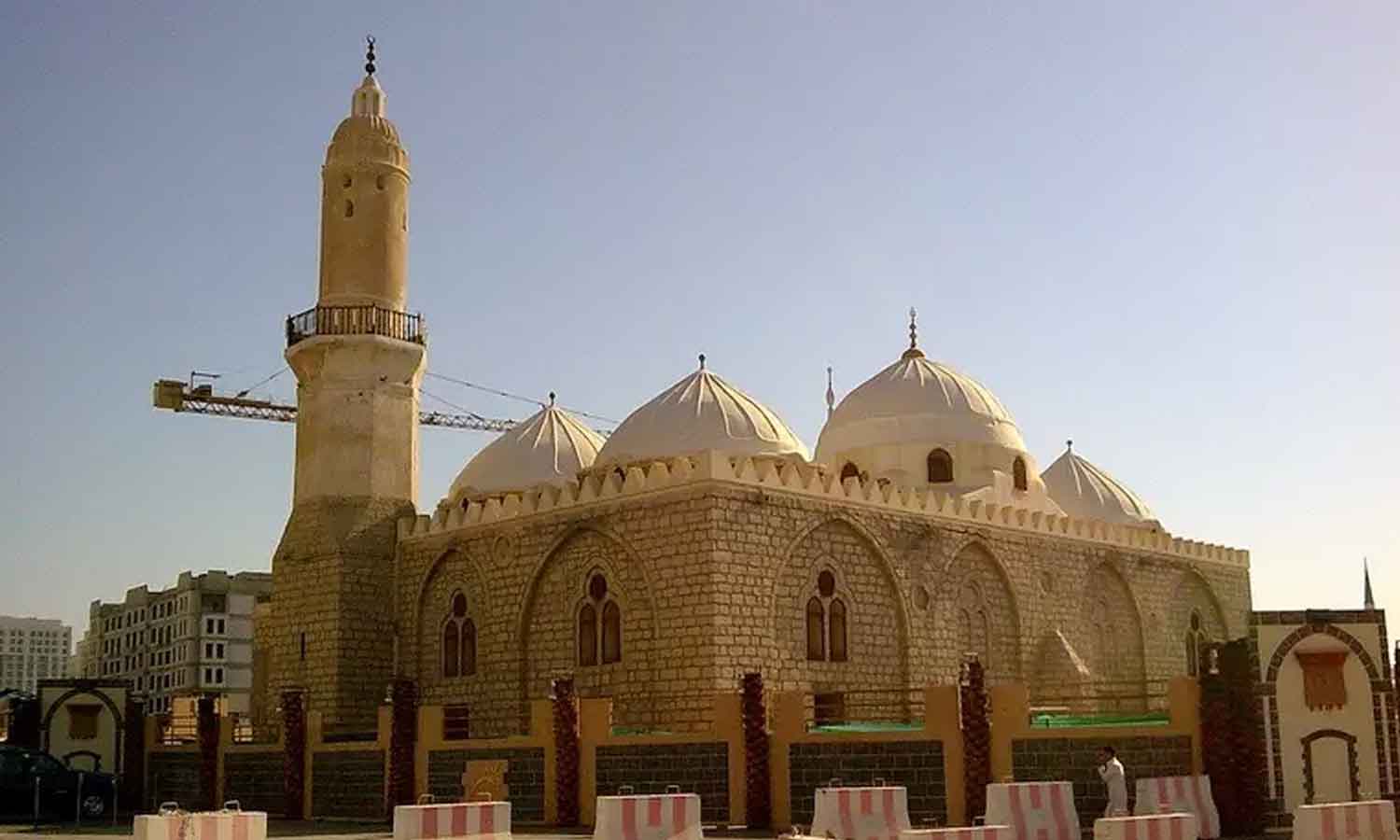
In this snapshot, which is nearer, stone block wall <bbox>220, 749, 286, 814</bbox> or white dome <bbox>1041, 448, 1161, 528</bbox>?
stone block wall <bbox>220, 749, 286, 814</bbox>

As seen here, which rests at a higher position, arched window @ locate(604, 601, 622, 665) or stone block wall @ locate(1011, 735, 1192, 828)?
arched window @ locate(604, 601, 622, 665)

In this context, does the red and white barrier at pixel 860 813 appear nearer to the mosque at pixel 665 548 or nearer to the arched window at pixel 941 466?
the mosque at pixel 665 548

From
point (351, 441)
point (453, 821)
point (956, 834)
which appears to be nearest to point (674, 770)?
point (453, 821)

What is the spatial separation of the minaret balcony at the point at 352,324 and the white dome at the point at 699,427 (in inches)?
168

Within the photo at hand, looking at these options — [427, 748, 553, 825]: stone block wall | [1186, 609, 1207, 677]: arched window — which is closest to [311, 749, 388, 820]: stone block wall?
[427, 748, 553, 825]: stone block wall

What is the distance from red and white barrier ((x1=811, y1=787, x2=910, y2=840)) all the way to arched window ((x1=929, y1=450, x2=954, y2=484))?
13494 millimetres

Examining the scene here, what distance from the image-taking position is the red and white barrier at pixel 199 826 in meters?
12.8

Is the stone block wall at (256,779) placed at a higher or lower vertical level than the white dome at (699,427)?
lower

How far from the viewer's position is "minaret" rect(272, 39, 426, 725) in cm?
2575

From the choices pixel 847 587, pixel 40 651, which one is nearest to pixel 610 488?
pixel 847 587

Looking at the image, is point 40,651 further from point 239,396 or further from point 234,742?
point 234,742

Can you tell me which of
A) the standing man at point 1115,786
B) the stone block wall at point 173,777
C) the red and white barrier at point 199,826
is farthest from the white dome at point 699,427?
the red and white barrier at point 199,826

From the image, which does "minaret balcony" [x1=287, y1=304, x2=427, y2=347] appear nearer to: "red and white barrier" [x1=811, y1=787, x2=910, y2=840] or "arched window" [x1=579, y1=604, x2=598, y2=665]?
"arched window" [x1=579, y1=604, x2=598, y2=665]

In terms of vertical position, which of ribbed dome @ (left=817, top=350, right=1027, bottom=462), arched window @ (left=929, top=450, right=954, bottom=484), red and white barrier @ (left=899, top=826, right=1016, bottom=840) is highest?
ribbed dome @ (left=817, top=350, right=1027, bottom=462)
